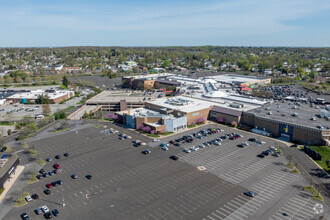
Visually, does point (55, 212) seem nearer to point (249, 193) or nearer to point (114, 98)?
point (249, 193)

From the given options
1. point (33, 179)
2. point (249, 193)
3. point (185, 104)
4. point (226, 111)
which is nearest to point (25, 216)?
point (33, 179)

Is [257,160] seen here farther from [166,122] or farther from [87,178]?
[87,178]

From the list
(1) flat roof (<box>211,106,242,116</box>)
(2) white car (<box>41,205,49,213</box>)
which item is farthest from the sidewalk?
(1) flat roof (<box>211,106,242,116</box>)

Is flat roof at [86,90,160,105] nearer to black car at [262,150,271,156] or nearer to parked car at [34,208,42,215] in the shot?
black car at [262,150,271,156]

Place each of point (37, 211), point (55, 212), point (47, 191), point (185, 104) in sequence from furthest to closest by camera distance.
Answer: point (185, 104)
point (47, 191)
point (37, 211)
point (55, 212)

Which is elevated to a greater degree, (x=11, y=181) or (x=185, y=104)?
(x=185, y=104)
